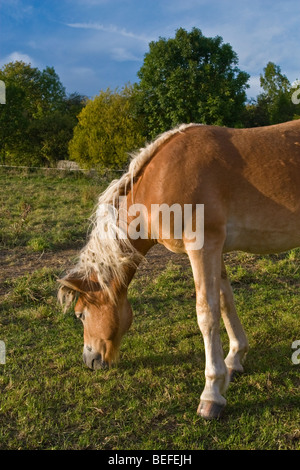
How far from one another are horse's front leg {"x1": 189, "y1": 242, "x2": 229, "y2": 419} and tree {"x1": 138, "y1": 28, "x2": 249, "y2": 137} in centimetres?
1886

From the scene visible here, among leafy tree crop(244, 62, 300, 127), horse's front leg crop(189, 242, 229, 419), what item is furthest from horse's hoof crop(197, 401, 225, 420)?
leafy tree crop(244, 62, 300, 127)

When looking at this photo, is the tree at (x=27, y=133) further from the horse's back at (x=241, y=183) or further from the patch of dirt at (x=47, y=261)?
the horse's back at (x=241, y=183)

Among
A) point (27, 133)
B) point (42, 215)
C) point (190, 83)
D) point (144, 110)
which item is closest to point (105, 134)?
point (144, 110)

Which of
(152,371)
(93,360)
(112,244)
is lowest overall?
(152,371)

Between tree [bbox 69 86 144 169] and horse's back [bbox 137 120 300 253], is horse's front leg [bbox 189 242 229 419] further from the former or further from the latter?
tree [bbox 69 86 144 169]

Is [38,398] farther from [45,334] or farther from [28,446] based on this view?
[45,334]

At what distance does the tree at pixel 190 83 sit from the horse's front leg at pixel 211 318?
18865 millimetres

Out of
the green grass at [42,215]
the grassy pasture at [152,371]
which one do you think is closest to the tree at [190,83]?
the green grass at [42,215]

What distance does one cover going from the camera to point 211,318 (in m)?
2.82

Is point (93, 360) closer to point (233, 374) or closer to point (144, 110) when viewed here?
point (233, 374)

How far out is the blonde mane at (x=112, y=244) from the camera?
3164 millimetres

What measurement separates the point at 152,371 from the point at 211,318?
1.06 meters
